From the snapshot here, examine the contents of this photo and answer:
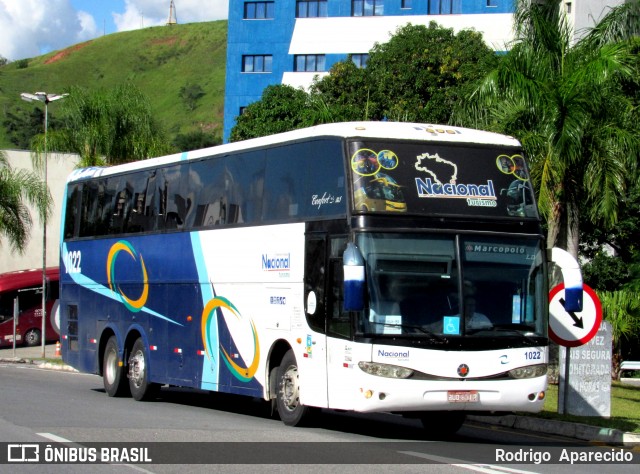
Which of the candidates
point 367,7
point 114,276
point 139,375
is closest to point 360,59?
point 367,7

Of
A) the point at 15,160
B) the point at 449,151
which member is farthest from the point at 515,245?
the point at 15,160

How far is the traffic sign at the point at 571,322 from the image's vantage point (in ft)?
50.1

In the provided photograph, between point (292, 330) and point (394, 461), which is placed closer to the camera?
point (394, 461)

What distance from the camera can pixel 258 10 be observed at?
2827 inches

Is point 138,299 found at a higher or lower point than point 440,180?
lower

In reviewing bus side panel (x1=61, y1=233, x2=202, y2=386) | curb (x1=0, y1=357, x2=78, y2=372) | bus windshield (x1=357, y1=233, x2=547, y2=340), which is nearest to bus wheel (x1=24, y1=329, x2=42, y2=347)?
curb (x1=0, y1=357, x2=78, y2=372)

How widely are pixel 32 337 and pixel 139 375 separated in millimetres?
30075

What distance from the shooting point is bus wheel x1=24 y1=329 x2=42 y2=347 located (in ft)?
158

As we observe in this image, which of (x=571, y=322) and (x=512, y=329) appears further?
(x=571, y=322)

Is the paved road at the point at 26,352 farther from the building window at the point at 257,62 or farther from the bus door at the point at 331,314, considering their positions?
the building window at the point at 257,62

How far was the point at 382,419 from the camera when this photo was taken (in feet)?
57.4

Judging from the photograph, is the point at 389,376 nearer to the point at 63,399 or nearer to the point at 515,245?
the point at 515,245

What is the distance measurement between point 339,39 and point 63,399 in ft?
173

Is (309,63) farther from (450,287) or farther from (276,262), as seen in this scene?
(450,287)
